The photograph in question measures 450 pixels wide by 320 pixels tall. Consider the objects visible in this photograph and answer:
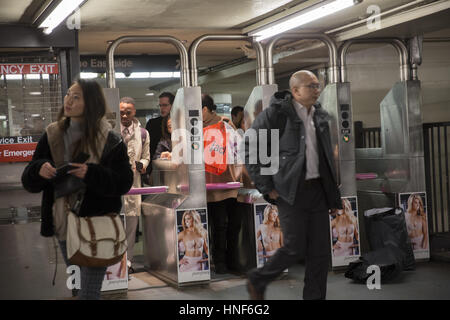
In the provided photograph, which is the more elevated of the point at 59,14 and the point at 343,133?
Answer: the point at 59,14

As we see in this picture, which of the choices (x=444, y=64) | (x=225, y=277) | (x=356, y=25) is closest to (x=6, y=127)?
(x=225, y=277)

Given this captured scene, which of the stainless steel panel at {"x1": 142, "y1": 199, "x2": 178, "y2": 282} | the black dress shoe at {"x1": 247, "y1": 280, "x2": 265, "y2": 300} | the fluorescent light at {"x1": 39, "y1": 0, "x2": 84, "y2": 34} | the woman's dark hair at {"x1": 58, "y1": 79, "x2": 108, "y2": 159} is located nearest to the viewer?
the woman's dark hair at {"x1": 58, "y1": 79, "x2": 108, "y2": 159}

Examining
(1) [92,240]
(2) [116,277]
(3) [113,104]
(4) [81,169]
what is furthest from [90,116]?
(2) [116,277]

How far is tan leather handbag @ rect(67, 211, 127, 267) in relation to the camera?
3.20 m

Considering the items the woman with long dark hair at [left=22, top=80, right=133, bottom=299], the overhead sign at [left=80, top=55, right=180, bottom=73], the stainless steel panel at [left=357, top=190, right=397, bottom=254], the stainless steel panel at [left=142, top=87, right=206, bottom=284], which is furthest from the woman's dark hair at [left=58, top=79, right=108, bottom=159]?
the overhead sign at [left=80, top=55, right=180, bottom=73]

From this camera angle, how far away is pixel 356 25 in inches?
257

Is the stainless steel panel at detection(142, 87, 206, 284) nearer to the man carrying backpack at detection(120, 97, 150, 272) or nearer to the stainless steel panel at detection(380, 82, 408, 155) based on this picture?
the man carrying backpack at detection(120, 97, 150, 272)

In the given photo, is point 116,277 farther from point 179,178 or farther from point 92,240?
point 92,240

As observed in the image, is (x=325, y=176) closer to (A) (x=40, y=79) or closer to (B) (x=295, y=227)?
(B) (x=295, y=227)

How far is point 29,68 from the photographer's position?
5.39 m

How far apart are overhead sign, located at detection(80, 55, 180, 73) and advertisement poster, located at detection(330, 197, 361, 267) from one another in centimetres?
331

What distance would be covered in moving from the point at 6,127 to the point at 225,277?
2.47m

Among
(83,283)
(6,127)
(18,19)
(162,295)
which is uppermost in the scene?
(18,19)

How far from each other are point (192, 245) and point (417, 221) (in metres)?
2.41
